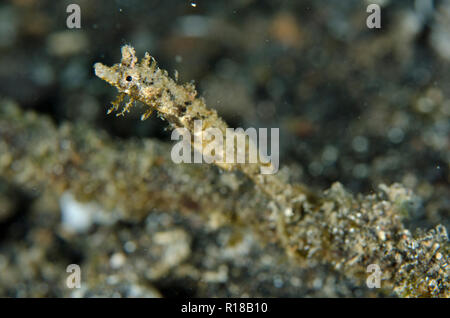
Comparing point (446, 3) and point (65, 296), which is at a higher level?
point (446, 3)

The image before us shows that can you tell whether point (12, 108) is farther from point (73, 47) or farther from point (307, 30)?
point (307, 30)

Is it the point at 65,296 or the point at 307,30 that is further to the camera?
the point at 307,30

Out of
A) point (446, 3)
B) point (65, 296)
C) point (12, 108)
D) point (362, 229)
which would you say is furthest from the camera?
point (446, 3)
